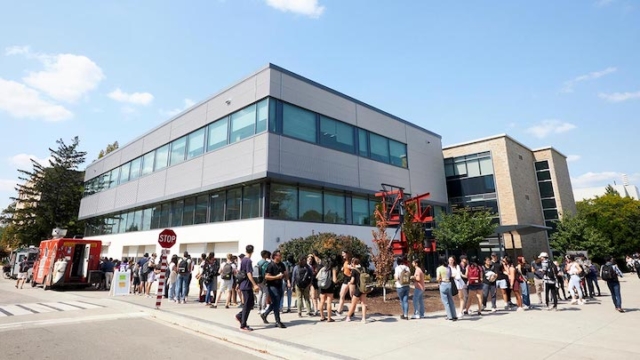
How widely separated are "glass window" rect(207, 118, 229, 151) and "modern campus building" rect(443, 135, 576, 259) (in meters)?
20.5

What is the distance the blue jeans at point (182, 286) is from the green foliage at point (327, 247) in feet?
13.7

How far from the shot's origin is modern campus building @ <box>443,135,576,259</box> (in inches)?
1115

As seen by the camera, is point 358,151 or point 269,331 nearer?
point 269,331

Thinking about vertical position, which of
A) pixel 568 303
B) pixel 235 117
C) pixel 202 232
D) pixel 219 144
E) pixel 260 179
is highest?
pixel 235 117

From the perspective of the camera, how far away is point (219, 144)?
2105 centimetres

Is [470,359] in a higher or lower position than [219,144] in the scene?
lower

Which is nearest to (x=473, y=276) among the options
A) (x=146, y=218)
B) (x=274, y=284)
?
(x=274, y=284)

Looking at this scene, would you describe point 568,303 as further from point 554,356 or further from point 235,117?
point 235,117

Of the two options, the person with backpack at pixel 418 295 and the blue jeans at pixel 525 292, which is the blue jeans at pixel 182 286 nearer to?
the person with backpack at pixel 418 295

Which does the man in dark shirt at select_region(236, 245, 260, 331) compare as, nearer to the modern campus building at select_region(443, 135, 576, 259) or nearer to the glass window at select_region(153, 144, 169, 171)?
the glass window at select_region(153, 144, 169, 171)

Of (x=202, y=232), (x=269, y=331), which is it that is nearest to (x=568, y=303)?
(x=269, y=331)

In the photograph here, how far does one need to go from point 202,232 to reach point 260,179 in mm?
5846

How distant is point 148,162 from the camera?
27844 millimetres

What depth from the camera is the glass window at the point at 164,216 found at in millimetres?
24438
